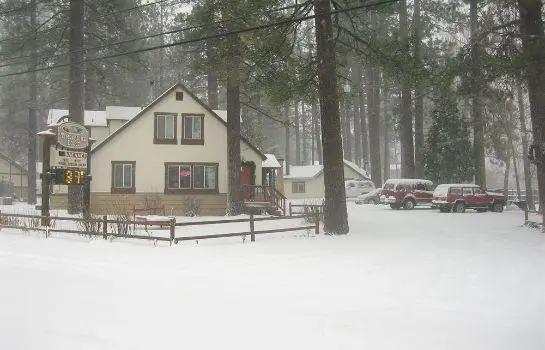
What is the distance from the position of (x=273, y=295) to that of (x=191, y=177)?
62.7 feet

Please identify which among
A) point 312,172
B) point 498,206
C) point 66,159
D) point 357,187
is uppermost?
point 312,172

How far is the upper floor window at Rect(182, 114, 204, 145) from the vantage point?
2720 cm

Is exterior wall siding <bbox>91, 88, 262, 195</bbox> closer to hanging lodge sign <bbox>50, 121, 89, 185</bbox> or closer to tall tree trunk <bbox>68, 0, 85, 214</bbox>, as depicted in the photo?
tall tree trunk <bbox>68, 0, 85, 214</bbox>

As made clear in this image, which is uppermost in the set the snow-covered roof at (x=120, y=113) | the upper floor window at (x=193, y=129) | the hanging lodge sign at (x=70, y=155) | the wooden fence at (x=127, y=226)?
the snow-covered roof at (x=120, y=113)

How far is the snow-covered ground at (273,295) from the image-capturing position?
6.51 metres

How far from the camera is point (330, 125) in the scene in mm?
16469

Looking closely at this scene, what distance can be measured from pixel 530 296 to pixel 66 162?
15.9 m

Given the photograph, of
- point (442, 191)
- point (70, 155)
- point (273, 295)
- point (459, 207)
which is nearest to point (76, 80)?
point (70, 155)

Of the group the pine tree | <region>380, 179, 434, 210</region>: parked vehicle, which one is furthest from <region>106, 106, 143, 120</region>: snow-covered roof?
the pine tree

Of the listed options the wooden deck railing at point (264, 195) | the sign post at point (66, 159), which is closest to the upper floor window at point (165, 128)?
the wooden deck railing at point (264, 195)

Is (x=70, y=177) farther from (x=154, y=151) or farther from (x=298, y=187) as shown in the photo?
(x=298, y=187)

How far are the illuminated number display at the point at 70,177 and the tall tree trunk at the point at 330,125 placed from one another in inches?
369

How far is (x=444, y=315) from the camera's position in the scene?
24.9 feet

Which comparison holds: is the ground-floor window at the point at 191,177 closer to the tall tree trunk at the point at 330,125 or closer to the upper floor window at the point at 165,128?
the upper floor window at the point at 165,128
